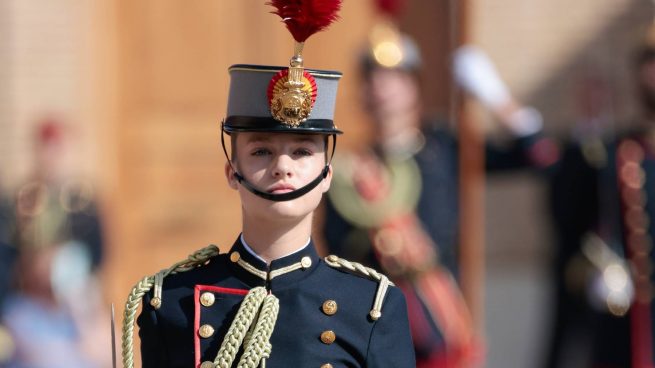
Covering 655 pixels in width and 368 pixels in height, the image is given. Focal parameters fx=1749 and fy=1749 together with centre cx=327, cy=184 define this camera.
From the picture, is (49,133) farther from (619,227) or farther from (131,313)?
(131,313)

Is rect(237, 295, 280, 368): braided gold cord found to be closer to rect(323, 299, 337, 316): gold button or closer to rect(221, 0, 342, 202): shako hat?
rect(323, 299, 337, 316): gold button

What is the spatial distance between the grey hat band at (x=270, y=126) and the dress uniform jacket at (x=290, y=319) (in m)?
0.28

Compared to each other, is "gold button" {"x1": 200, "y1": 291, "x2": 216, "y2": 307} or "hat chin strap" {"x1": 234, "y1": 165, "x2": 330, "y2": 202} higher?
"hat chin strap" {"x1": 234, "y1": 165, "x2": 330, "y2": 202}

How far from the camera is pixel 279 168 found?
12.8ft

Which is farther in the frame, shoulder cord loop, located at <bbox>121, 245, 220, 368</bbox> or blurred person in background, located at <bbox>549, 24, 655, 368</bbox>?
blurred person in background, located at <bbox>549, 24, 655, 368</bbox>

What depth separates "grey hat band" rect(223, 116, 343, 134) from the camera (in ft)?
12.9

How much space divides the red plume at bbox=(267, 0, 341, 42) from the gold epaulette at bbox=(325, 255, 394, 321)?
579mm

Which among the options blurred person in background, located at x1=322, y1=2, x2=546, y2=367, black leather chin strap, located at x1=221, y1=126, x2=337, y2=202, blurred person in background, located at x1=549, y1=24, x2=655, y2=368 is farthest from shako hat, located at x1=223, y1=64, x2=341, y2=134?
blurred person in background, located at x1=549, y1=24, x2=655, y2=368

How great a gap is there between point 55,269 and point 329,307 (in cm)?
416

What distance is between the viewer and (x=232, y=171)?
4.01m

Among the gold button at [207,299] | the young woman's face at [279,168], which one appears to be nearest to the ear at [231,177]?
the young woman's face at [279,168]

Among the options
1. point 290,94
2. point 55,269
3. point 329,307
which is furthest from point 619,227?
point 290,94

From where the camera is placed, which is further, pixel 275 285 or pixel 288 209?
pixel 275 285

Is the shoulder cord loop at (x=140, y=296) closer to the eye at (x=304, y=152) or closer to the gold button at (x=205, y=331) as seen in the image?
the gold button at (x=205, y=331)
